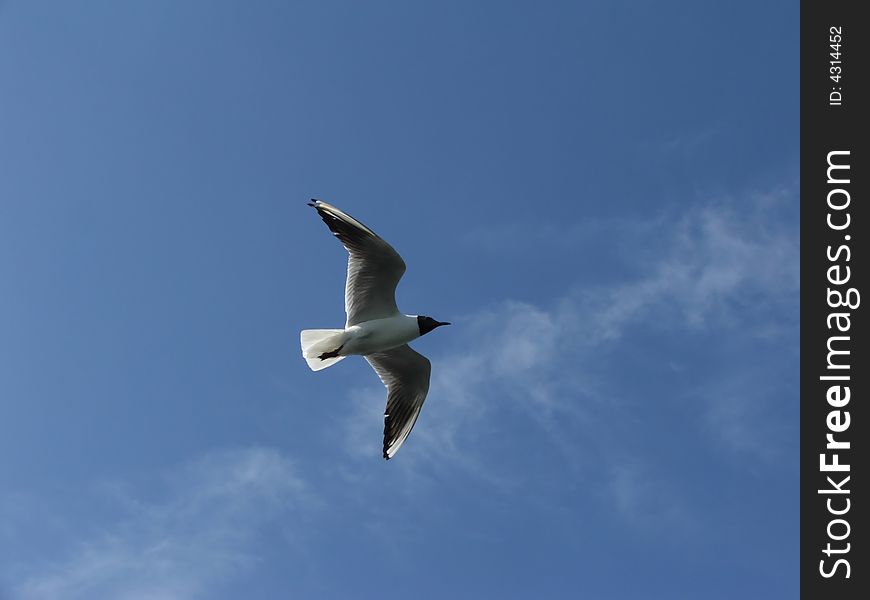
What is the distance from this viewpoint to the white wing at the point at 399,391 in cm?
1903

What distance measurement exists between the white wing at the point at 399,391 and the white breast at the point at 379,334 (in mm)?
651

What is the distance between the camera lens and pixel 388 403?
19125 mm

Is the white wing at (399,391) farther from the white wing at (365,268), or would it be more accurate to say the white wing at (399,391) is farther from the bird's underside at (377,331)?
the white wing at (365,268)

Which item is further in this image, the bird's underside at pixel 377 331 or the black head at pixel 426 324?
the black head at pixel 426 324

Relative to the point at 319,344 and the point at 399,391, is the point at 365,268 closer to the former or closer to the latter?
the point at 319,344

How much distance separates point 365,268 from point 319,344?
4.03 ft

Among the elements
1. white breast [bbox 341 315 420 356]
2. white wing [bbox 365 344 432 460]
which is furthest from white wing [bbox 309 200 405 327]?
white wing [bbox 365 344 432 460]

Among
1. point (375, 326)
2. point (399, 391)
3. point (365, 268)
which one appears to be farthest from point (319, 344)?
point (399, 391)

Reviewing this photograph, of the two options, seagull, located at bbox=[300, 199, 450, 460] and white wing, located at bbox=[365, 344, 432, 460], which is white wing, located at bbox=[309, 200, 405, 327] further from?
white wing, located at bbox=[365, 344, 432, 460]

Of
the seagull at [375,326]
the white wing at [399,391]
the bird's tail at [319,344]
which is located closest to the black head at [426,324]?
the seagull at [375,326]

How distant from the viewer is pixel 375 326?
59.4 feet
